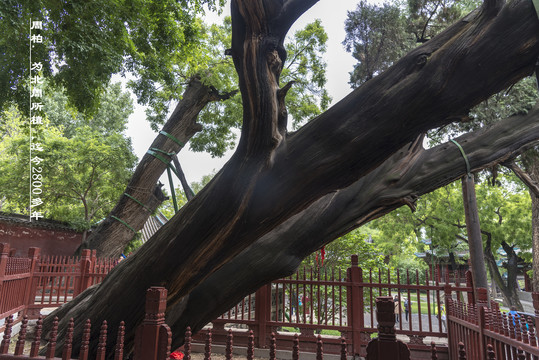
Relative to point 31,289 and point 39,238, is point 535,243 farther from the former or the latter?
point 39,238

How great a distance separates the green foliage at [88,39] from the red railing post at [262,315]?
4535 mm

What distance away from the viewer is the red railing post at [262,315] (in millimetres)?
6273

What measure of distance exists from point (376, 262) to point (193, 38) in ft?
27.8

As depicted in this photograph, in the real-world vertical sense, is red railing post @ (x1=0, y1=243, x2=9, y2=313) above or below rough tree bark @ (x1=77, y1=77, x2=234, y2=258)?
below

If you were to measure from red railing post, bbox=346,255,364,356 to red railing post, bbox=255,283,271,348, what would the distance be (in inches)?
59.9

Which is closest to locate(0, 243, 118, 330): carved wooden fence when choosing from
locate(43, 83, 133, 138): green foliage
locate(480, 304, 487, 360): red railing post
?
locate(480, 304, 487, 360): red railing post

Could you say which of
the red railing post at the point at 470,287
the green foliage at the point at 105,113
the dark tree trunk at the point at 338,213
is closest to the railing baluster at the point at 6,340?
the dark tree trunk at the point at 338,213

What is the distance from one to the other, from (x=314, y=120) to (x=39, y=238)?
14703 millimetres

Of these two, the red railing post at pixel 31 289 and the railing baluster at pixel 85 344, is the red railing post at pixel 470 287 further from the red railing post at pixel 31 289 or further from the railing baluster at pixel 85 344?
the red railing post at pixel 31 289

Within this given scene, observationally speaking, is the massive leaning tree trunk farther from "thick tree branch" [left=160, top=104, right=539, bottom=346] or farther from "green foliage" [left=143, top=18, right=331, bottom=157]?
"green foliage" [left=143, top=18, right=331, bottom=157]

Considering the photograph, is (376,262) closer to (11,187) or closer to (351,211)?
(351,211)

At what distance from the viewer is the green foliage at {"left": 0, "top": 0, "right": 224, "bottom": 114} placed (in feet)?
16.0

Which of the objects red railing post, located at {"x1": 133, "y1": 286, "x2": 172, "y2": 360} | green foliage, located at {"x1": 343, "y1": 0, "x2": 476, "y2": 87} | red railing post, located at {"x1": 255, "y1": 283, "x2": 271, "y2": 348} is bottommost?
red railing post, located at {"x1": 255, "y1": 283, "x2": 271, "y2": 348}

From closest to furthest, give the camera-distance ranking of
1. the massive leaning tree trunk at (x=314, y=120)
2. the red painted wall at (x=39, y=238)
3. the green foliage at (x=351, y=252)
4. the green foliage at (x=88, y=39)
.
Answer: the massive leaning tree trunk at (x=314, y=120)
the green foliage at (x=88, y=39)
the green foliage at (x=351, y=252)
the red painted wall at (x=39, y=238)
